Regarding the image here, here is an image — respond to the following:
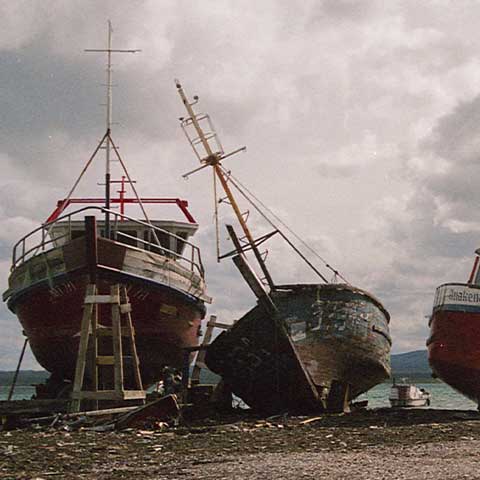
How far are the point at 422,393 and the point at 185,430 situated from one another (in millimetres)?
42525

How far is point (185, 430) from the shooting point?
52.5 ft

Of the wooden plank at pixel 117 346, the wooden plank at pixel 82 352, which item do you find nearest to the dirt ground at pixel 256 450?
the wooden plank at pixel 82 352

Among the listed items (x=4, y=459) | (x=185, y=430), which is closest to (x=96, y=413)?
(x=185, y=430)

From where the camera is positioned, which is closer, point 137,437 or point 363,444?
point 363,444

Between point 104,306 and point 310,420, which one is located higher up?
point 104,306

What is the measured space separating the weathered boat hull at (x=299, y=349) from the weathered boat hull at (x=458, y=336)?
2.80 m

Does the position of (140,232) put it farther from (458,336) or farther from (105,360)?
(458,336)

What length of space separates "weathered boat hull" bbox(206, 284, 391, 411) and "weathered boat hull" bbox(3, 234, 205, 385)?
10.0 ft

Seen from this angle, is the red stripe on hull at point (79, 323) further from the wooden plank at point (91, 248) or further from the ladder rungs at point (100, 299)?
the ladder rungs at point (100, 299)

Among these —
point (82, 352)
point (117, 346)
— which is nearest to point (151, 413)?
point (117, 346)

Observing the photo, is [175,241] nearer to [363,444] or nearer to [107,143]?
[107,143]

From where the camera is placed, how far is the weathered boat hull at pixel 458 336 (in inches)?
A: 904

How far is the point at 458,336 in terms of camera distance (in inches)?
918

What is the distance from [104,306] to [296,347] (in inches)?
214
